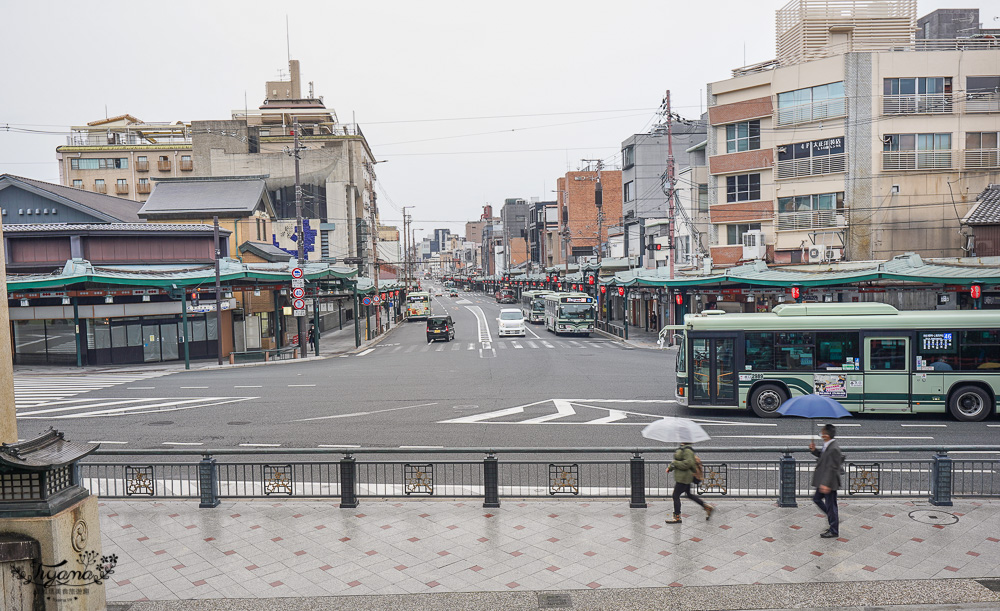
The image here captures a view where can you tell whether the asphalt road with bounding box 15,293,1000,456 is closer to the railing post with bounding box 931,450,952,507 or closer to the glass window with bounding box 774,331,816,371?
the railing post with bounding box 931,450,952,507

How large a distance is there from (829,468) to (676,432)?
220 centimetres

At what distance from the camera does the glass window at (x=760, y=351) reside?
18.8m

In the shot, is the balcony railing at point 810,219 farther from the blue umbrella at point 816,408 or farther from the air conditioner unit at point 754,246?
the blue umbrella at point 816,408

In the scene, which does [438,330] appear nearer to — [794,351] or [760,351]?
[760,351]

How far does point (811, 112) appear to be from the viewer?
139 ft

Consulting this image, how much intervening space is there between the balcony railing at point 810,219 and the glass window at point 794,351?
88.1 ft

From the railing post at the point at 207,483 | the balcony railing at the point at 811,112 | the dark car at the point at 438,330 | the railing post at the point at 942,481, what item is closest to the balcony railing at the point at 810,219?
the balcony railing at the point at 811,112

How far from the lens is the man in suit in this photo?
32.1 feet

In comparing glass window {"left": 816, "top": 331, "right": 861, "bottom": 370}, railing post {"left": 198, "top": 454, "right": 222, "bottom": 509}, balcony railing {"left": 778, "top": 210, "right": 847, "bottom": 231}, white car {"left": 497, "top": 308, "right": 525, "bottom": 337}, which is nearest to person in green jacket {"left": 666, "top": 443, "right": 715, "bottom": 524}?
railing post {"left": 198, "top": 454, "right": 222, "bottom": 509}

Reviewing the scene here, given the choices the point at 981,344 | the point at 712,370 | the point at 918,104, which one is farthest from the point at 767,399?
the point at 918,104

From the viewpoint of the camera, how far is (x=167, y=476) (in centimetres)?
1438

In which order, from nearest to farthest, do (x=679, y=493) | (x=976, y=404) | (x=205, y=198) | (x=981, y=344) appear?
(x=679, y=493) < (x=981, y=344) < (x=976, y=404) < (x=205, y=198)

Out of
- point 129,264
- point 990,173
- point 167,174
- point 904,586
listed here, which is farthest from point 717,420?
point 167,174

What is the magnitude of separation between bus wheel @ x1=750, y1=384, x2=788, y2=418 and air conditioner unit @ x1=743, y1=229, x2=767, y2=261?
2701 cm
